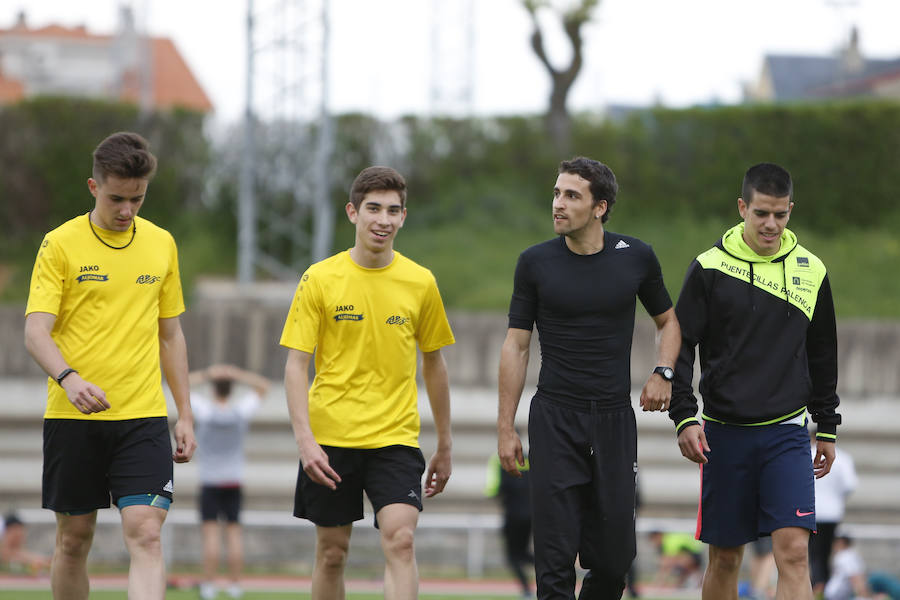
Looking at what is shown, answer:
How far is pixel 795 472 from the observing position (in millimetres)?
6016

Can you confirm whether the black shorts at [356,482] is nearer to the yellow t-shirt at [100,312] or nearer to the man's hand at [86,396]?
the yellow t-shirt at [100,312]

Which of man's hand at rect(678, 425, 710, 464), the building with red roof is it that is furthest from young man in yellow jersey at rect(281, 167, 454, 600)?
the building with red roof

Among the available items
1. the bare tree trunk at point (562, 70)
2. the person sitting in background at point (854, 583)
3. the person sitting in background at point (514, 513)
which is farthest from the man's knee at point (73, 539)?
the bare tree trunk at point (562, 70)

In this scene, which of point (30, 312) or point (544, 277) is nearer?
point (30, 312)

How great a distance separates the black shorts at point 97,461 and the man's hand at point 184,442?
121 millimetres

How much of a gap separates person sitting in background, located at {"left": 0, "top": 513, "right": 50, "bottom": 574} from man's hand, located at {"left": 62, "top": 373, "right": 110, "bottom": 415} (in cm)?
783

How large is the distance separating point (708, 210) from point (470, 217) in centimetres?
375

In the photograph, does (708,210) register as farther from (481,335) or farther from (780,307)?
(780,307)

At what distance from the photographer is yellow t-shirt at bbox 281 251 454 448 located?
20.1 feet

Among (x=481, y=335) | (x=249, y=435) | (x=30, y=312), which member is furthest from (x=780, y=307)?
(x=249, y=435)

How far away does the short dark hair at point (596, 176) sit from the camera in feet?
20.0

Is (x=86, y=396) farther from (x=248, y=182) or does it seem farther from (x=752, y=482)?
(x=248, y=182)

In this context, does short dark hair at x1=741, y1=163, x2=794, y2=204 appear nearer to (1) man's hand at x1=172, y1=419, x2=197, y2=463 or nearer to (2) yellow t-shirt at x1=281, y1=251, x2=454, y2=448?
(2) yellow t-shirt at x1=281, y1=251, x2=454, y2=448

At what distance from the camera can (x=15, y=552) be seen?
12.7 m
